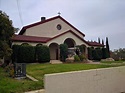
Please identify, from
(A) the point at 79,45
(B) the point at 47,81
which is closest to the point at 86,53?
(A) the point at 79,45

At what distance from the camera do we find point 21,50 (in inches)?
875

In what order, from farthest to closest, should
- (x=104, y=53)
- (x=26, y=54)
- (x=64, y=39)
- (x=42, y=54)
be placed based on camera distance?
(x=104, y=53) → (x=64, y=39) → (x=42, y=54) → (x=26, y=54)

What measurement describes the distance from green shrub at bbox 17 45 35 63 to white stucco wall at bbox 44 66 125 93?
45.5 ft

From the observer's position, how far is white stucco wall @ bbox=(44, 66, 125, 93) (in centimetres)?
729

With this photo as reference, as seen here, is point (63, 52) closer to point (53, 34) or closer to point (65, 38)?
point (65, 38)

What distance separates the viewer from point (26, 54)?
22.3 m

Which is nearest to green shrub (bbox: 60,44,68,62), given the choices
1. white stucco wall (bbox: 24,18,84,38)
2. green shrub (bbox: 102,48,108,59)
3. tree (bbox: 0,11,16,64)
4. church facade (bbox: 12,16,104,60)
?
church facade (bbox: 12,16,104,60)

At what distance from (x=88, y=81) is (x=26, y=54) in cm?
1469

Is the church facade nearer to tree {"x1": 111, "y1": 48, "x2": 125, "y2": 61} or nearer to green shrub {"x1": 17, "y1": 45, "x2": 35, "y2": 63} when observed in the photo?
green shrub {"x1": 17, "y1": 45, "x2": 35, "y2": 63}

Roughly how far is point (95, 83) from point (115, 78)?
6.21 ft

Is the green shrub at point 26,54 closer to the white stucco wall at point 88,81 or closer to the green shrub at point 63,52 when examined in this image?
the green shrub at point 63,52

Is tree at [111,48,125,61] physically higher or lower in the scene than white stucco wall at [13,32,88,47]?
lower

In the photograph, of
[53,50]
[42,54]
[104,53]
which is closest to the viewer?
[42,54]

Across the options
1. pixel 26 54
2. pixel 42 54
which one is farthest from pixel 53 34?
pixel 26 54
